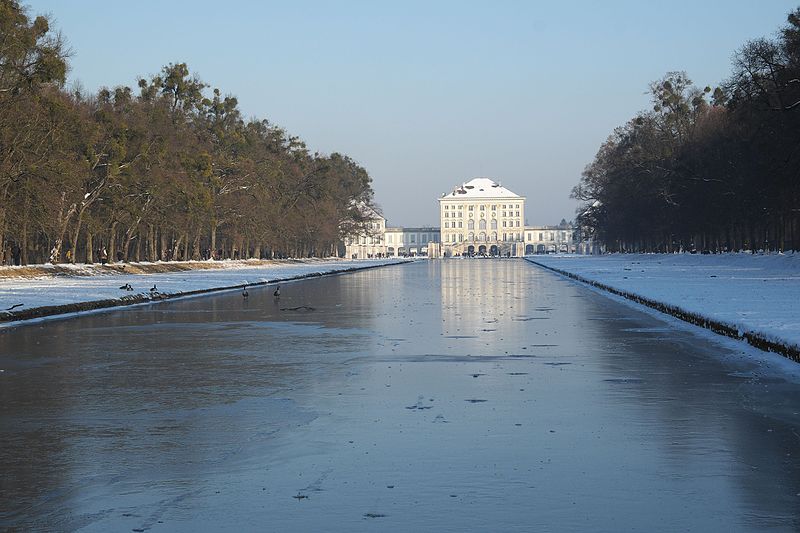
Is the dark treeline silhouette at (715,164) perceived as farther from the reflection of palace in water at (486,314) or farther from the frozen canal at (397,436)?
the frozen canal at (397,436)

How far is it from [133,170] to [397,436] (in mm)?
69678

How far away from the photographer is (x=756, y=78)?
5641 cm

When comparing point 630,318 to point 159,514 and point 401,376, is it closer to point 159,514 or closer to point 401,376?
point 401,376

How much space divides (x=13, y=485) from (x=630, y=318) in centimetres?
2133

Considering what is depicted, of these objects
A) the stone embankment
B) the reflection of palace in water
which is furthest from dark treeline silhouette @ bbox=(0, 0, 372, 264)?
the stone embankment

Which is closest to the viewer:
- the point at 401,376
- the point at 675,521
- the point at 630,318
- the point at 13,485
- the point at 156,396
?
the point at 675,521

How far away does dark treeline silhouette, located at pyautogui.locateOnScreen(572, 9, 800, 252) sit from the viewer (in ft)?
182

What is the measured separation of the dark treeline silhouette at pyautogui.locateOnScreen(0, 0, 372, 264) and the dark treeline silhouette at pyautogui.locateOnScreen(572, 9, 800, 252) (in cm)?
3539

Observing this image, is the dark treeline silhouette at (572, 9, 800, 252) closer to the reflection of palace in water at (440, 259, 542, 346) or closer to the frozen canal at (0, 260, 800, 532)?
the reflection of palace in water at (440, 259, 542, 346)

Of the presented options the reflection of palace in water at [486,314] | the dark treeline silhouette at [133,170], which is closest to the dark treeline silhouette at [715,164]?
the reflection of palace in water at [486,314]

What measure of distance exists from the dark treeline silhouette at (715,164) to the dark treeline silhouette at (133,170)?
35.4 metres

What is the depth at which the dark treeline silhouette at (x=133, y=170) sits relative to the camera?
5619 centimetres

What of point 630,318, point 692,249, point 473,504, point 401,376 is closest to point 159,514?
point 473,504

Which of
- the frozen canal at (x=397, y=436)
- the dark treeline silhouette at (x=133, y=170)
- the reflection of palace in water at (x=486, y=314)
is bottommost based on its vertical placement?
the reflection of palace in water at (x=486, y=314)
